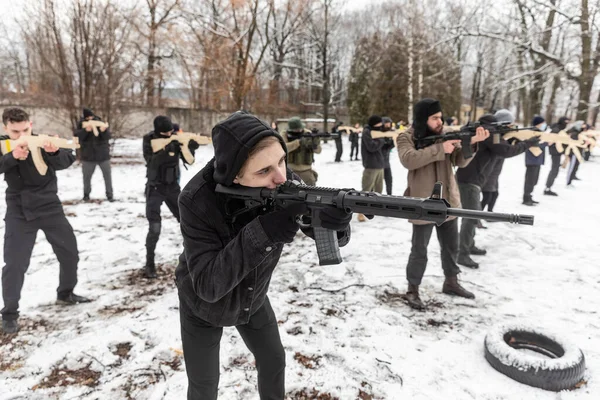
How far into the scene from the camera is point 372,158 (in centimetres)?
734

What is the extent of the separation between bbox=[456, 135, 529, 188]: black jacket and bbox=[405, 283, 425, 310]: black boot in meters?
2.03

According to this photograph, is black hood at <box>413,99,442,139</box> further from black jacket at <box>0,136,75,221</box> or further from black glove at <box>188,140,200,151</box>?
black jacket at <box>0,136,75,221</box>

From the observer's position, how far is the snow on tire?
2.62 metres

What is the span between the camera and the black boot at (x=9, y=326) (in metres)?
3.46

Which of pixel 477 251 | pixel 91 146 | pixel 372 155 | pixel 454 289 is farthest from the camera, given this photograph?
pixel 91 146

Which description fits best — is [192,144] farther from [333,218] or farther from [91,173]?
[91,173]

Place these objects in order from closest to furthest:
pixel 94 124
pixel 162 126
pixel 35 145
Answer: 1. pixel 35 145
2. pixel 162 126
3. pixel 94 124

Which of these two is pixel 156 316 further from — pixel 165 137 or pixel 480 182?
pixel 480 182

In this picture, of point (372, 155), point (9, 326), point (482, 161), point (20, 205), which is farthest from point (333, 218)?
point (372, 155)

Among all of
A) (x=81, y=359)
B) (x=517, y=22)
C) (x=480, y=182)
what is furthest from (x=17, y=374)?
(x=517, y=22)

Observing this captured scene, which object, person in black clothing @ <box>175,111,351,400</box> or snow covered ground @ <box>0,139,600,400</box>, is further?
snow covered ground @ <box>0,139,600,400</box>

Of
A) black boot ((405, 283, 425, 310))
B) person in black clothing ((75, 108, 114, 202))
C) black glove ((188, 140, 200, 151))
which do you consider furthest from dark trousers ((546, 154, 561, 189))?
person in black clothing ((75, 108, 114, 202))

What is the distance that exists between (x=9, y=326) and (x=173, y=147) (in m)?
2.62

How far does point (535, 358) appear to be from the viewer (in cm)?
270
